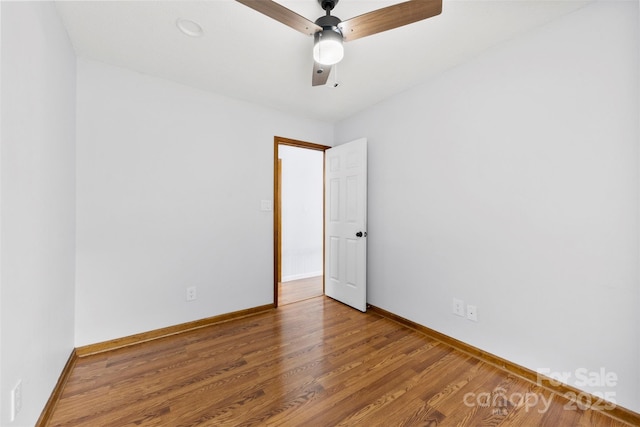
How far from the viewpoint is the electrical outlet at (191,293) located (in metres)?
2.59

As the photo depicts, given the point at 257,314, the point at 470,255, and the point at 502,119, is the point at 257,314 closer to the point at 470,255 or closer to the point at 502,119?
the point at 470,255

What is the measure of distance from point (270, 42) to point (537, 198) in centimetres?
221

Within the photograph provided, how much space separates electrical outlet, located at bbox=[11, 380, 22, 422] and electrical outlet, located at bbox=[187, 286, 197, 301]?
142 cm

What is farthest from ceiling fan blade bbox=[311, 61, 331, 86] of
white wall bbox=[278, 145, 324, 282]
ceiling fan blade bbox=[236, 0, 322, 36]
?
white wall bbox=[278, 145, 324, 282]

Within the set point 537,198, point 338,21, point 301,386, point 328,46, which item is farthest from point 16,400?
point 537,198

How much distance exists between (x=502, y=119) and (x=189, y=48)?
8.05 feet

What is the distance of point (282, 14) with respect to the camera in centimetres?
133

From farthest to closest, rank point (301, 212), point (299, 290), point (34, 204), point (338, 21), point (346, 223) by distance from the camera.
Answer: point (301, 212) < point (299, 290) < point (346, 223) < point (338, 21) < point (34, 204)

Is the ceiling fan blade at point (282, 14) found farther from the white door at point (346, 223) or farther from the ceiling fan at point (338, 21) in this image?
the white door at point (346, 223)

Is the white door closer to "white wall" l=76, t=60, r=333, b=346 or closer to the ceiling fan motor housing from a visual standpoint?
"white wall" l=76, t=60, r=333, b=346

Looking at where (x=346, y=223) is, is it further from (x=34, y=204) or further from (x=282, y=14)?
(x=34, y=204)

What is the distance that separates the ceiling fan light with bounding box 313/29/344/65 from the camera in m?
1.47

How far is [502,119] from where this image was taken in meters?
1.98

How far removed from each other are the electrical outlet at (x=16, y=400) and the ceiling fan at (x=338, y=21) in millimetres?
1999
